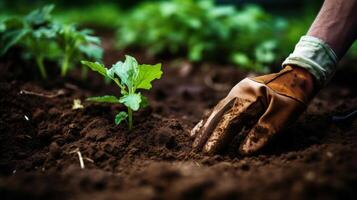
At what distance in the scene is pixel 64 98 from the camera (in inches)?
102

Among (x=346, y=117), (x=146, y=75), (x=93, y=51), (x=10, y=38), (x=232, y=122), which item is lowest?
(x=346, y=117)

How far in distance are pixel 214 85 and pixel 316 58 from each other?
7.02ft

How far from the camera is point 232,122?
6.37 ft

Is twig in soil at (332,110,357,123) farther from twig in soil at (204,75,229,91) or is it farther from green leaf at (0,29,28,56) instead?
green leaf at (0,29,28,56)

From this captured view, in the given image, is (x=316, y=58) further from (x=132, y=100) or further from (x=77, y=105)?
(x=77, y=105)

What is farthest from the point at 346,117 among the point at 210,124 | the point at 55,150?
the point at 55,150

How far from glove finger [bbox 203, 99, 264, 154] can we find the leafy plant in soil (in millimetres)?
1180

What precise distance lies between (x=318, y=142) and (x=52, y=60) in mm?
2421

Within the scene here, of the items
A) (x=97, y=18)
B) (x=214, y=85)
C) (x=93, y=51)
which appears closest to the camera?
(x=93, y=51)

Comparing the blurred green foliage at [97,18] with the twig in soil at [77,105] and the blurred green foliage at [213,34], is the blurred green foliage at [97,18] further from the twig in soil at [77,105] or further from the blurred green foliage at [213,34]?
the twig in soil at [77,105]

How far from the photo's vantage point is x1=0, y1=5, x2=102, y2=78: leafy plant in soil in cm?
267

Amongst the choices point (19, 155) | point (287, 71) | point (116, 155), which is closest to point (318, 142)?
point (287, 71)

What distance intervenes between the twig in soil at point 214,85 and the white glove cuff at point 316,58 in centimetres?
190

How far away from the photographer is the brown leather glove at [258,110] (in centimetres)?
189
